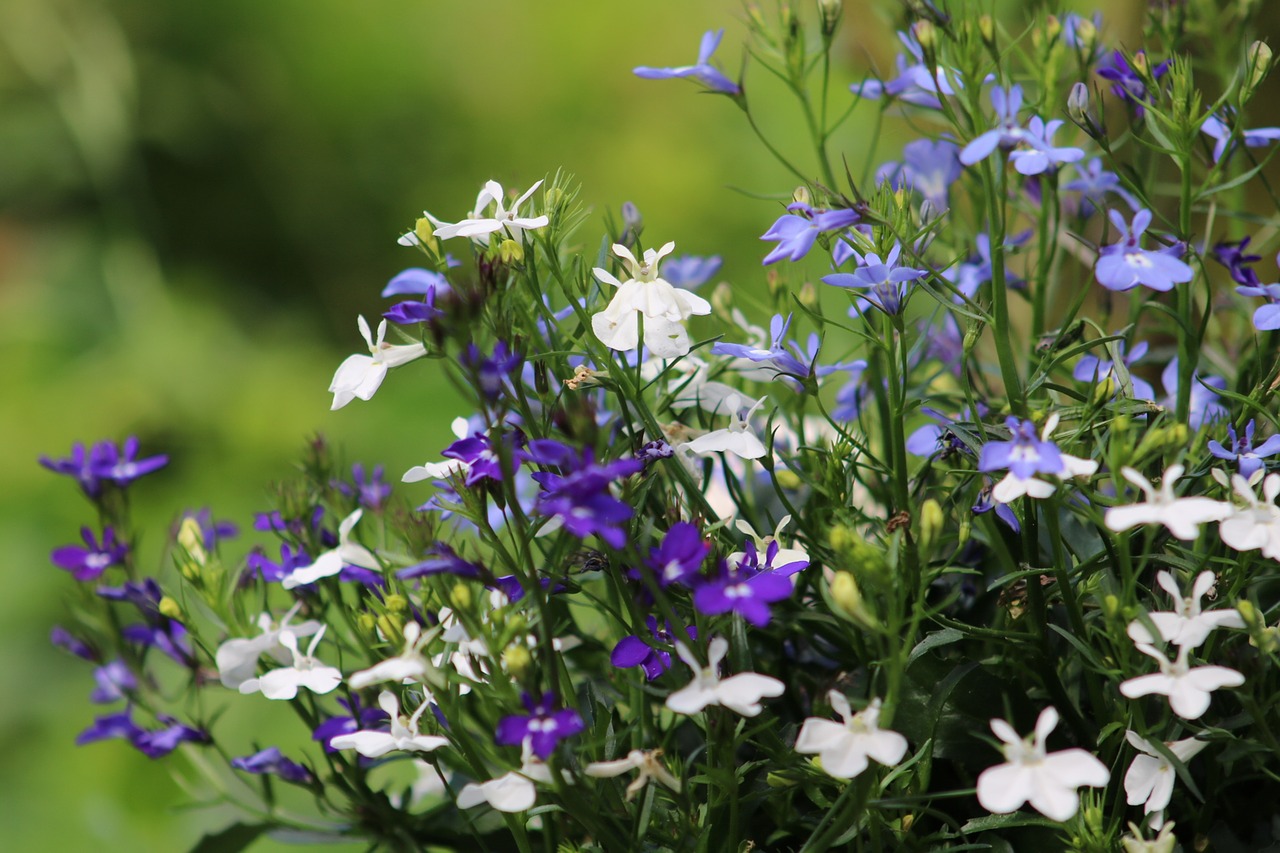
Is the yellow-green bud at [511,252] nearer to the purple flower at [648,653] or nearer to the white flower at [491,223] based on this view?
the white flower at [491,223]

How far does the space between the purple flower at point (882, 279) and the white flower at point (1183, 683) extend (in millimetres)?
125

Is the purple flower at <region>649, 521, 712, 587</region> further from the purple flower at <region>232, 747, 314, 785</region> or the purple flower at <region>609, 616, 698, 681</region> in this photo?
the purple flower at <region>232, 747, 314, 785</region>

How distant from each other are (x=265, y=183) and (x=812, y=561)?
1864 millimetres

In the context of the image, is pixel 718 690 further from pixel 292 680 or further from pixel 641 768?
pixel 292 680

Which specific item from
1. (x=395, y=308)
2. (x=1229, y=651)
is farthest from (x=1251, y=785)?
(x=395, y=308)

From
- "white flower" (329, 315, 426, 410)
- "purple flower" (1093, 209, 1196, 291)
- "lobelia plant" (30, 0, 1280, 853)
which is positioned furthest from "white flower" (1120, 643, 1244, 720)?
"white flower" (329, 315, 426, 410)

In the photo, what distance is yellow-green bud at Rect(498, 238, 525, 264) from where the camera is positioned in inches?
13.7

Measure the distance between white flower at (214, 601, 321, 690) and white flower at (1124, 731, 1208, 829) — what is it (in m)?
0.27

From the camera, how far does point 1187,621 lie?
0.31 m

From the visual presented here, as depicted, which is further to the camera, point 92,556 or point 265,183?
point 265,183

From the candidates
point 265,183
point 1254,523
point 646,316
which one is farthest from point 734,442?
point 265,183

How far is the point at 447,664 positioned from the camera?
34 centimetres

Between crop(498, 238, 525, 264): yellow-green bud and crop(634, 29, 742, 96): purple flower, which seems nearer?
crop(498, 238, 525, 264): yellow-green bud

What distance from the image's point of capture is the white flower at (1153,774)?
324mm
